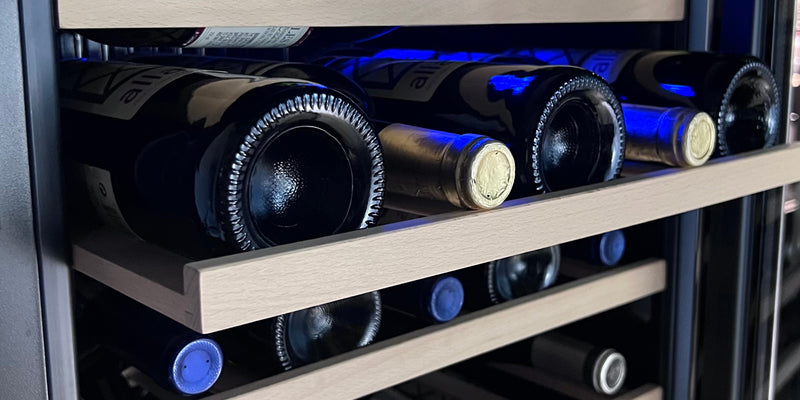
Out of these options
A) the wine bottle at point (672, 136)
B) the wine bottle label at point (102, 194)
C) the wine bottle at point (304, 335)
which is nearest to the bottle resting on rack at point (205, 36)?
the wine bottle label at point (102, 194)

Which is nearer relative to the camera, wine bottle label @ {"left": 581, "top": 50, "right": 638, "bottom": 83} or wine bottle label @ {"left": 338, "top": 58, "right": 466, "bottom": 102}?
wine bottle label @ {"left": 338, "top": 58, "right": 466, "bottom": 102}

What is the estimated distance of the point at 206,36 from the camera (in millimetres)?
600

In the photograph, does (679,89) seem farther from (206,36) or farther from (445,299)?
(206,36)

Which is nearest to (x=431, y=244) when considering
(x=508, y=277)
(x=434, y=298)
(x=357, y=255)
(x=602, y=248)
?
(x=357, y=255)

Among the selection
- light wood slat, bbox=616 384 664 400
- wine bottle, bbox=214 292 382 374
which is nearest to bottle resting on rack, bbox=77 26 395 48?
wine bottle, bbox=214 292 382 374

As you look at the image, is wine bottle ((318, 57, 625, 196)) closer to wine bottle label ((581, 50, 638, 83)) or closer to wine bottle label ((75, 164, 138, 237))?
wine bottle label ((581, 50, 638, 83))

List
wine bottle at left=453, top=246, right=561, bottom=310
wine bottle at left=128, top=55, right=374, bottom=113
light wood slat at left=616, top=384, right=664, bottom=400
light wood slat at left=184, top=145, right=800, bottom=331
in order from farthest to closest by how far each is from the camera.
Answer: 1. light wood slat at left=616, top=384, right=664, bottom=400
2. wine bottle at left=453, top=246, right=561, bottom=310
3. wine bottle at left=128, top=55, right=374, bottom=113
4. light wood slat at left=184, top=145, right=800, bottom=331

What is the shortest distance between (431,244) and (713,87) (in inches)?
16.2

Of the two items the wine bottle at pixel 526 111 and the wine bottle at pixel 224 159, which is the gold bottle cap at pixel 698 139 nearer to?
the wine bottle at pixel 526 111

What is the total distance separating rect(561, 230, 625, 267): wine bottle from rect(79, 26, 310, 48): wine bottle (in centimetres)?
39

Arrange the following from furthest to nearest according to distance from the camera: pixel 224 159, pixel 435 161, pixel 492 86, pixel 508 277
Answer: pixel 508 277
pixel 492 86
pixel 435 161
pixel 224 159

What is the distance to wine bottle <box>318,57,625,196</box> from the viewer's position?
683mm

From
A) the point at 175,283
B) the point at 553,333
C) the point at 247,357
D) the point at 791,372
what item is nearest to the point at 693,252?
the point at 553,333

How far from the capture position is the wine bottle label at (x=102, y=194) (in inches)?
23.1
